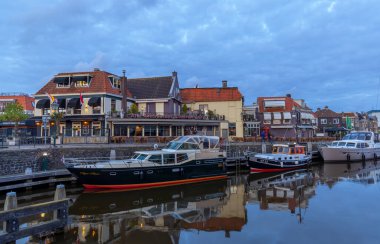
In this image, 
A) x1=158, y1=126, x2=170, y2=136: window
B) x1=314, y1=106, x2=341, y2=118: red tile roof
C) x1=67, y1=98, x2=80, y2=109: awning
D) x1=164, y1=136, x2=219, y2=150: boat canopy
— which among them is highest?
x1=314, y1=106, x2=341, y2=118: red tile roof

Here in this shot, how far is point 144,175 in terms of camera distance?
2238 centimetres

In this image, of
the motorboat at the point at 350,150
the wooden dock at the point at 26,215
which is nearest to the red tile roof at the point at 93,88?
the motorboat at the point at 350,150

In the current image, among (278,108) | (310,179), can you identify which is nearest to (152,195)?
(310,179)

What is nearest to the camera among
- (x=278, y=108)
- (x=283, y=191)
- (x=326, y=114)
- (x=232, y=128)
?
(x=283, y=191)

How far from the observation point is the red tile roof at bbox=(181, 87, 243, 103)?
5069 cm

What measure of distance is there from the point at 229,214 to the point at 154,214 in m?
3.79

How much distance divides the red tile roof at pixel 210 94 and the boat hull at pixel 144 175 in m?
25.6

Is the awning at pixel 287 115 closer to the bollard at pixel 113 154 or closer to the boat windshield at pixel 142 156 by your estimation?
the bollard at pixel 113 154

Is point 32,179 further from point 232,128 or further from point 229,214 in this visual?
point 232,128

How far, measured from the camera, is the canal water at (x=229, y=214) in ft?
40.8

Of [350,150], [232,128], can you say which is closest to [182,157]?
[350,150]

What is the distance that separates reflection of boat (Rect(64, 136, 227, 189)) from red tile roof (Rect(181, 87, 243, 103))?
23.7 meters

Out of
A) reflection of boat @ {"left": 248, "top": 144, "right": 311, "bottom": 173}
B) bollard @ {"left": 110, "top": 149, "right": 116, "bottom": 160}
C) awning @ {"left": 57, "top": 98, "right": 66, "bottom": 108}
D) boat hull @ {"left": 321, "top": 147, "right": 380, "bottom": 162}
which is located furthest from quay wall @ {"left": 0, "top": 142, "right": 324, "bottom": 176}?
boat hull @ {"left": 321, "top": 147, "right": 380, "bottom": 162}

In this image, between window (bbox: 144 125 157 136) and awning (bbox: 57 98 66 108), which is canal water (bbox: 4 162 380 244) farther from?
awning (bbox: 57 98 66 108)
